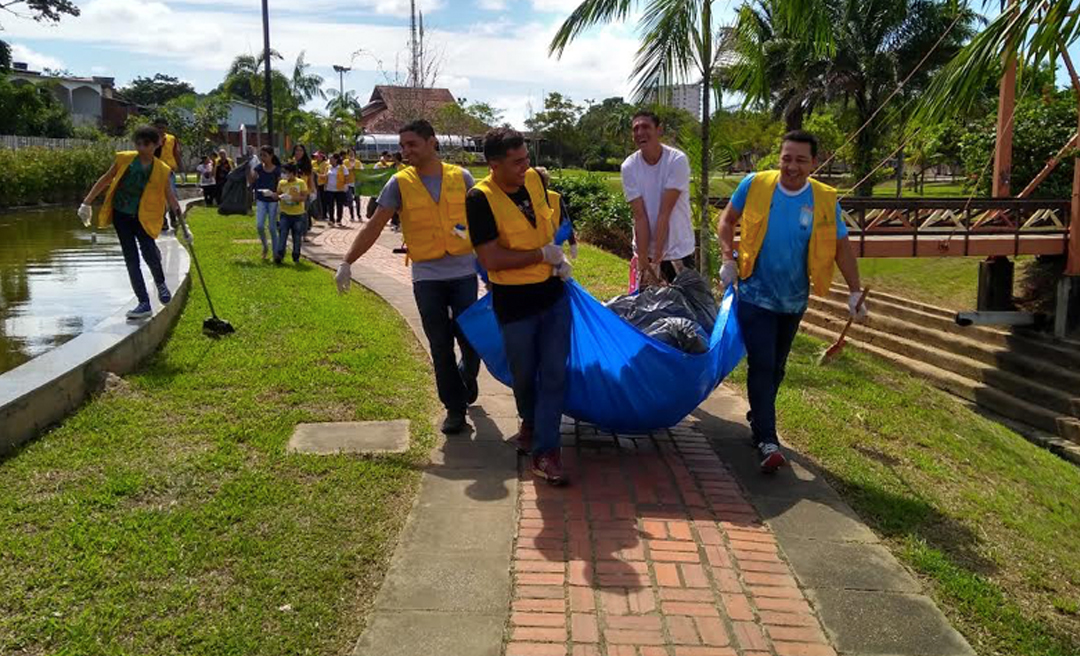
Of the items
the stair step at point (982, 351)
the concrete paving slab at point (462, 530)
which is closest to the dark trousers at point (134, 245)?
the concrete paving slab at point (462, 530)

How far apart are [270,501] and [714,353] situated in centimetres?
228

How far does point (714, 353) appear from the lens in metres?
4.77

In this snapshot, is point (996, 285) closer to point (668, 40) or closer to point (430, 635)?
point (668, 40)

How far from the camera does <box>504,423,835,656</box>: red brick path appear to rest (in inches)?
125

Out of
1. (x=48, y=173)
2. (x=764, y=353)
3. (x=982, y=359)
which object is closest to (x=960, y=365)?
(x=982, y=359)

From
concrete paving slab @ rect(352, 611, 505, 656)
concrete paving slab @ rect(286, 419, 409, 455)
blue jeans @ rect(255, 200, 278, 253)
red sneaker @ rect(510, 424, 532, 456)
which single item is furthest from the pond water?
concrete paving slab @ rect(352, 611, 505, 656)

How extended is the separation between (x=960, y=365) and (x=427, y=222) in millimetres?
13438

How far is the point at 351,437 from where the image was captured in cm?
511

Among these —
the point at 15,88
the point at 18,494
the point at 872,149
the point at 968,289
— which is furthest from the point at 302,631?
the point at 15,88

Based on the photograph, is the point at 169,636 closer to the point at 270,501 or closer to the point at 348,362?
the point at 270,501

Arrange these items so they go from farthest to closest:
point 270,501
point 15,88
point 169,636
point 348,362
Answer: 1. point 15,88
2. point 348,362
3. point 270,501
4. point 169,636

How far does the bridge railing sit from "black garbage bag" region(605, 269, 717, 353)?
1120 cm

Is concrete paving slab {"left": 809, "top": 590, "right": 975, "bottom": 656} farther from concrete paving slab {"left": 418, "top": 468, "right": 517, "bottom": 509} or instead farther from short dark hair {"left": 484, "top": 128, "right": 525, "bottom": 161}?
short dark hair {"left": 484, "top": 128, "right": 525, "bottom": 161}

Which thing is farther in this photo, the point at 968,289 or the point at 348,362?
the point at 968,289
